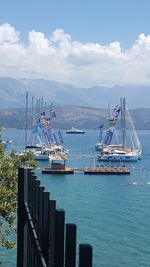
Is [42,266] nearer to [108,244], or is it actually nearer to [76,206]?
A: [108,244]

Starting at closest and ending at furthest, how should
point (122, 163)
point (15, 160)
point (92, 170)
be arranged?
1. point (15, 160)
2. point (92, 170)
3. point (122, 163)

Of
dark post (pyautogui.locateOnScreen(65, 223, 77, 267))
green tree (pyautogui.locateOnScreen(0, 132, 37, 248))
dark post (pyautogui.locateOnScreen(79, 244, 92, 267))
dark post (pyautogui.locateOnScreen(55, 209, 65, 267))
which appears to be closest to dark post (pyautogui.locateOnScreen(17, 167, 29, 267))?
dark post (pyautogui.locateOnScreen(55, 209, 65, 267))

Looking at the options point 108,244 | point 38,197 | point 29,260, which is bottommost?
point 108,244

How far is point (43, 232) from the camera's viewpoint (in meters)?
3.93

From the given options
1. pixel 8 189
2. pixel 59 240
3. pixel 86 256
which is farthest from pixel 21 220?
pixel 8 189

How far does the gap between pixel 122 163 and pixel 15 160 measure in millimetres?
102660

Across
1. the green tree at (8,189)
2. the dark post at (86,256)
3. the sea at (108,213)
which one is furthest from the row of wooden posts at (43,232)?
the sea at (108,213)

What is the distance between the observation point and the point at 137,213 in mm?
53094

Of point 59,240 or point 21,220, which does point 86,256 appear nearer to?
point 59,240

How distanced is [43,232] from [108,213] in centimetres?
5031

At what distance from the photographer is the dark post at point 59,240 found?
3.22 metres

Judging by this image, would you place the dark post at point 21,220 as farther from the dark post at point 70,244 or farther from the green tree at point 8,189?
the green tree at point 8,189

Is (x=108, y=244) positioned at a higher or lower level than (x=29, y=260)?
lower

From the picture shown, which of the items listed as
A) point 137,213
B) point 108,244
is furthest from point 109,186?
point 108,244
